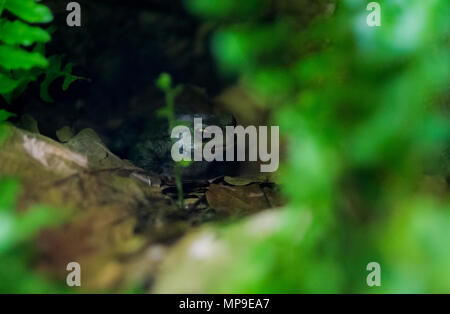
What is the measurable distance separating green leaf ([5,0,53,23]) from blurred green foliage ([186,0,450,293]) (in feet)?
3.61

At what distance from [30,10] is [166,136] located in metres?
1.25

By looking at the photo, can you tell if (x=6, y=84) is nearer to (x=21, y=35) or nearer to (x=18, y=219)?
(x=21, y=35)

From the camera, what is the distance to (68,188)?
178 centimetres

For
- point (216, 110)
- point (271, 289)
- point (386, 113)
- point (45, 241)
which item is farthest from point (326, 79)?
point (216, 110)

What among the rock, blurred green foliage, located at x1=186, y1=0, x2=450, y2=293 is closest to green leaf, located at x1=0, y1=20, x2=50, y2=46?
the rock

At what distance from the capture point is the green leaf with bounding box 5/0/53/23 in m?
1.87

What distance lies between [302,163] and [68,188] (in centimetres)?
114

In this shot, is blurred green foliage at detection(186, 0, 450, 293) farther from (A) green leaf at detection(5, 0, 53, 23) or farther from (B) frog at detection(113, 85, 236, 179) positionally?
(B) frog at detection(113, 85, 236, 179)

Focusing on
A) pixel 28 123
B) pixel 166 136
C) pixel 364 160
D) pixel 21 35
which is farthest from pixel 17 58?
pixel 364 160

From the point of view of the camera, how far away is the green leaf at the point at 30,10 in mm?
1874

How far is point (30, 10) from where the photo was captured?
6.23ft

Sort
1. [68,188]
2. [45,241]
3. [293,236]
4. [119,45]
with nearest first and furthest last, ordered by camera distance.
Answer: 1. [293,236]
2. [45,241]
3. [68,188]
4. [119,45]

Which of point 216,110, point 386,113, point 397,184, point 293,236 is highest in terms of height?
point 216,110
